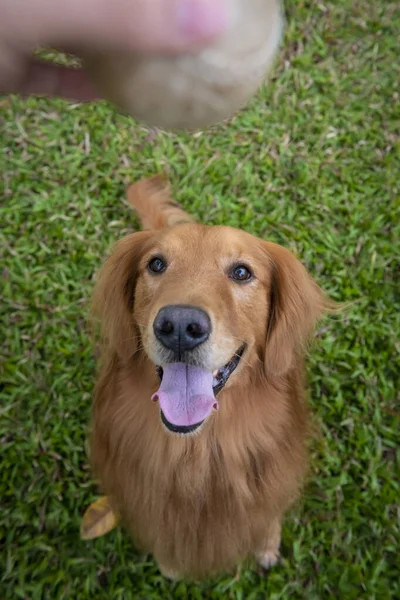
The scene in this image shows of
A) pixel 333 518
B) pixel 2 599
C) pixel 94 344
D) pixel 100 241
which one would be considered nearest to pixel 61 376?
pixel 94 344

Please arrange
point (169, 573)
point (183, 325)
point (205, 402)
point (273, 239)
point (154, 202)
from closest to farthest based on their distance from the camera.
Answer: point (183, 325) → point (205, 402) → point (169, 573) → point (154, 202) → point (273, 239)

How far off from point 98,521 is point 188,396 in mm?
1459

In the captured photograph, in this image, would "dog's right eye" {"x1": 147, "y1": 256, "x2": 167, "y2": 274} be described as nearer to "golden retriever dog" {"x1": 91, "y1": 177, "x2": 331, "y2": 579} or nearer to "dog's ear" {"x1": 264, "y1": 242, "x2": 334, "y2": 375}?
"golden retriever dog" {"x1": 91, "y1": 177, "x2": 331, "y2": 579}

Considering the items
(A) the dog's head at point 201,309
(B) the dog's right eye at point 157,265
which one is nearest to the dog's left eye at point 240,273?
(A) the dog's head at point 201,309

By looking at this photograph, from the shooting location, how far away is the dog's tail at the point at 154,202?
10.3 feet

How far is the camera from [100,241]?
145 inches

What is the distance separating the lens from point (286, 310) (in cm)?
224

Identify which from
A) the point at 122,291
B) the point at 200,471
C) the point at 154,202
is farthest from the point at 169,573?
the point at 154,202

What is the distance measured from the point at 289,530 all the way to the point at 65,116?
3436mm

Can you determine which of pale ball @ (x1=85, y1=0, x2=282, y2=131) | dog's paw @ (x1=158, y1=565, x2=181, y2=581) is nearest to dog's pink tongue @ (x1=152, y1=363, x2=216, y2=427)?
pale ball @ (x1=85, y1=0, x2=282, y2=131)

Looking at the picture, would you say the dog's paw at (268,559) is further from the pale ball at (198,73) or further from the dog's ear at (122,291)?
the pale ball at (198,73)

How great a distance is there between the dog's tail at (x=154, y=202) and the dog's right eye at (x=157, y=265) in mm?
928

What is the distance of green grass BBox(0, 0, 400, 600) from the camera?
2.94 meters

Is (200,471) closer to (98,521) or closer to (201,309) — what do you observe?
(201,309)
